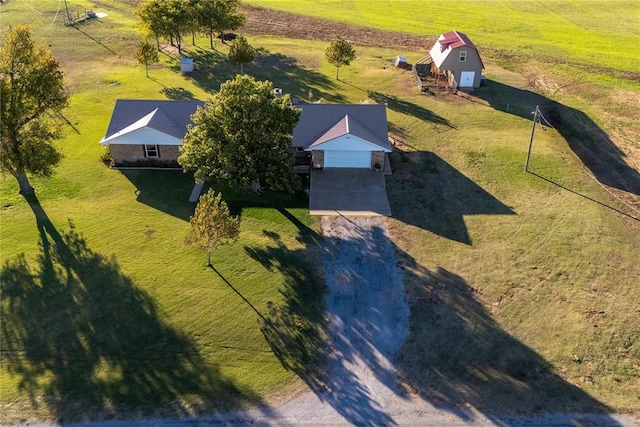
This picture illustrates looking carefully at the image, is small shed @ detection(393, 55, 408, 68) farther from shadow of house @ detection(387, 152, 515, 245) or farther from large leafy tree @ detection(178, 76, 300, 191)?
large leafy tree @ detection(178, 76, 300, 191)

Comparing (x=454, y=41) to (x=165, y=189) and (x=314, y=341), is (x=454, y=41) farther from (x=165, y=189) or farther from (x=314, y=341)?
(x=314, y=341)

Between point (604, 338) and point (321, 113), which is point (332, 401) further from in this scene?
point (321, 113)

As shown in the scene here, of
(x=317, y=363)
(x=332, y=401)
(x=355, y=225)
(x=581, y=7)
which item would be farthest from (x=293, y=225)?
(x=581, y=7)

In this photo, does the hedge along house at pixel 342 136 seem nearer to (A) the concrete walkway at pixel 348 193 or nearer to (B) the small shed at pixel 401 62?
(A) the concrete walkway at pixel 348 193

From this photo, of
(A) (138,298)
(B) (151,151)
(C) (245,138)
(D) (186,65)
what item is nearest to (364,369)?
(A) (138,298)

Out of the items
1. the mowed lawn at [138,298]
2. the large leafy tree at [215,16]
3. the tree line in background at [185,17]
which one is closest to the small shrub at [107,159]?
the mowed lawn at [138,298]

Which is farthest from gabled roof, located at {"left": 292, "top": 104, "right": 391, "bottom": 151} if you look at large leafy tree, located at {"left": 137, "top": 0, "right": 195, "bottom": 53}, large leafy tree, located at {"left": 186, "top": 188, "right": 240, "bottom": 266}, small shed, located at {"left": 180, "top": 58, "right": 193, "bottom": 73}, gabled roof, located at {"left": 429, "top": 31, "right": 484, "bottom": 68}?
large leafy tree, located at {"left": 137, "top": 0, "right": 195, "bottom": 53}

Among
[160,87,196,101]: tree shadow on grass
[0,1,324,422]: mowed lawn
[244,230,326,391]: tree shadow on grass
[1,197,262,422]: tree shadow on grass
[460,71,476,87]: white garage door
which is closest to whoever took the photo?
[1,197,262,422]: tree shadow on grass
